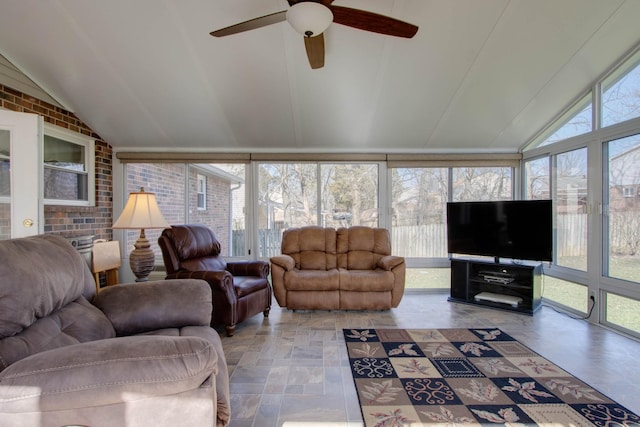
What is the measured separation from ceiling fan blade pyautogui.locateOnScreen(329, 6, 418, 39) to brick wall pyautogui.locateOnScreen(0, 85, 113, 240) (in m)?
3.07

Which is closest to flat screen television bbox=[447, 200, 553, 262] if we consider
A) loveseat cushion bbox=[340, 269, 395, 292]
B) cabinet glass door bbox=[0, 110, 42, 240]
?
loveseat cushion bbox=[340, 269, 395, 292]

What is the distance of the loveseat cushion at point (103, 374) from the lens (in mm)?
839

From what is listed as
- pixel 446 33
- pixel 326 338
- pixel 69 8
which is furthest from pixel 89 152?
pixel 446 33

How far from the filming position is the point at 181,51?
8.91ft

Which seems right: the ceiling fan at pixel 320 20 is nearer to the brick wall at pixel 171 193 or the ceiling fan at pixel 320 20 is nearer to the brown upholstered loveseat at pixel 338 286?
the brown upholstered loveseat at pixel 338 286

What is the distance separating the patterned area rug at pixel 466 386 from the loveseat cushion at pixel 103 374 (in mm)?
1206

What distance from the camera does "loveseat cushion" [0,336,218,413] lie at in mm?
839

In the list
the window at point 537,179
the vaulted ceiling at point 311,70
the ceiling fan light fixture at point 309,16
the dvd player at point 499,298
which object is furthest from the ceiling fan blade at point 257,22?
the window at point 537,179

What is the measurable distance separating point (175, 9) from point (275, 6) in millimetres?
776

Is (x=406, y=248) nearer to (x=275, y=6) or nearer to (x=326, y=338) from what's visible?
(x=326, y=338)

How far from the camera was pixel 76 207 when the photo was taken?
355 centimetres

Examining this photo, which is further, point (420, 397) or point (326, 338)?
point (326, 338)

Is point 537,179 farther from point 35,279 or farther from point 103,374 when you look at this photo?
point 35,279

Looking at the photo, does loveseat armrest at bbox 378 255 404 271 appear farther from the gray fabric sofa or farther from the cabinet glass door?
the cabinet glass door
